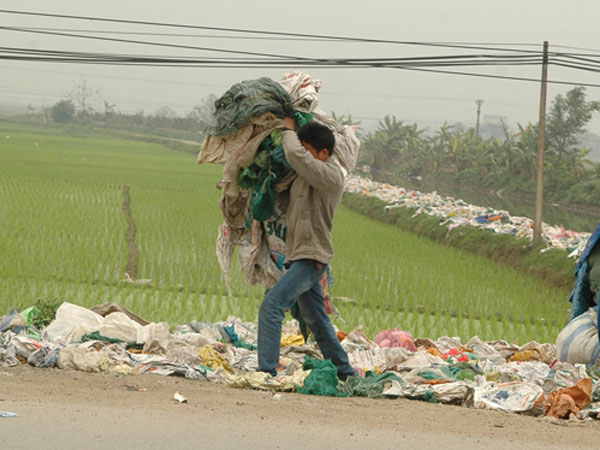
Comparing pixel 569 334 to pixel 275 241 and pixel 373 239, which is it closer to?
pixel 275 241

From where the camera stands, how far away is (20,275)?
9.41 metres

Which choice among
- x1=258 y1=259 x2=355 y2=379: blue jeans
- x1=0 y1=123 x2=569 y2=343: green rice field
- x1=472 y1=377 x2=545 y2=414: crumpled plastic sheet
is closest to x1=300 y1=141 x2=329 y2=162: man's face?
x1=258 y1=259 x2=355 y2=379: blue jeans

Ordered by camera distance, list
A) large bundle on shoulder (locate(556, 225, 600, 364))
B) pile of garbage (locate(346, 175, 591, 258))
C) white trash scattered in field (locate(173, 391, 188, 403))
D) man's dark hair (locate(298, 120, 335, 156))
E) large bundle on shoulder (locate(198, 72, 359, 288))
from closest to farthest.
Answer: white trash scattered in field (locate(173, 391, 188, 403)), man's dark hair (locate(298, 120, 335, 156)), large bundle on shoulder (locate(198, 72, 359, 288)), large bundle on shoulder (locate(556, 225, 600, 364)), pile of garbage (locate(346, 175, 591, 258))

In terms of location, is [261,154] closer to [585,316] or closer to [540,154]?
[585,316]

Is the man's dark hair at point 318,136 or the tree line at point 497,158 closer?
the man's dark hair at point 318,136

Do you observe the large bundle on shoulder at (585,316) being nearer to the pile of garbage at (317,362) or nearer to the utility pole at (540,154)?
the pile of garbage at (317,362)

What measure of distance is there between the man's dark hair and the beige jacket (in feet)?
0.21

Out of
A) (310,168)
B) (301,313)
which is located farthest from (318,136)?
(301,313)

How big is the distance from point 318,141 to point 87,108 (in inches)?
2799

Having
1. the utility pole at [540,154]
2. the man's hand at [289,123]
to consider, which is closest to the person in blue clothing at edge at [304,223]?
the man's hand at [289,123]

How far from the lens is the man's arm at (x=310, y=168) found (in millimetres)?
4348

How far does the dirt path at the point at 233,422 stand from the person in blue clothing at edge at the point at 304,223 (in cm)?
36

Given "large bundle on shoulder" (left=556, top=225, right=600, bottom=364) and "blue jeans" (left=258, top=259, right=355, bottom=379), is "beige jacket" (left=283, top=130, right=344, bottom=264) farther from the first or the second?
"large bundle on shoulder" (left=556, top=225, right=600, bottom=364)

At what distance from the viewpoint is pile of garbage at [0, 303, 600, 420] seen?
4.44m
